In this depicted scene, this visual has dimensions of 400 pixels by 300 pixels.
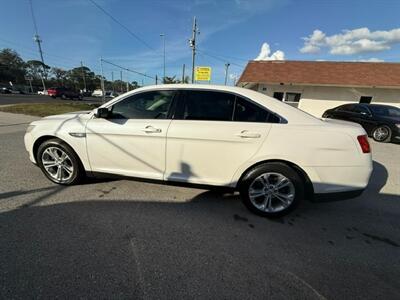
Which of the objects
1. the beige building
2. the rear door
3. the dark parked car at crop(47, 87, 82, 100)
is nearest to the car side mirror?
the rear door

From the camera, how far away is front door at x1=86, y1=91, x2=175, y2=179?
287cm

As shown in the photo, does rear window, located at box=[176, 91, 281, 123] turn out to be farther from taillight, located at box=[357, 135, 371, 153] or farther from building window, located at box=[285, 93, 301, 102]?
building window, located at box=[285, 93, 301, 102]

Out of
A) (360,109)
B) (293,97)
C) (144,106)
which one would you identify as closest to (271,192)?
(144,106)

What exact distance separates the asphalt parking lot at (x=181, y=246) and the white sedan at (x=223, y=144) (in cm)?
40

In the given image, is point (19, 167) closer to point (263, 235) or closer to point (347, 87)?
point (263, 235)

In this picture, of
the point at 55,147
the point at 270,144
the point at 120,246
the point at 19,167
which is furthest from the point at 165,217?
the point at 19,167

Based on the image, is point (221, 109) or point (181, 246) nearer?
point (181, 246)

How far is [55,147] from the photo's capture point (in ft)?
10.7

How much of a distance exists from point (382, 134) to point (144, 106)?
31.9ft

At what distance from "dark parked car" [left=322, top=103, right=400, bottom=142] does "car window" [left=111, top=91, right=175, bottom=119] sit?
9302 millimetres

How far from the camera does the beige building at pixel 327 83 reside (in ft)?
47.8

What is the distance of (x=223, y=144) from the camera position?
8.75ft

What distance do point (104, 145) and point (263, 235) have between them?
2462mm

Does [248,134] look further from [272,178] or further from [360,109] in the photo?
[360,109]
